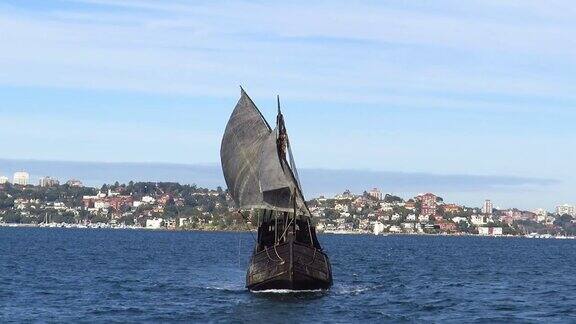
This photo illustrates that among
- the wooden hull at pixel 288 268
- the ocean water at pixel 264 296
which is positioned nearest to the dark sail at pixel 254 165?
the wooden hull at pixel 288 268

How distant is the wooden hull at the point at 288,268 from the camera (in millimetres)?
68562

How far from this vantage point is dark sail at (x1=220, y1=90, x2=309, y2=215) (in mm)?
73312

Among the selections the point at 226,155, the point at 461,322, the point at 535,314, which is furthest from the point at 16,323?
the point at 226,155

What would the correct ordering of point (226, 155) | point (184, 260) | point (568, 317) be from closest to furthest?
point (568, 317)
point (226, 155)
point (184, 260)

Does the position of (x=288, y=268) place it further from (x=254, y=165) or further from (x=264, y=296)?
(x=254, y=165)

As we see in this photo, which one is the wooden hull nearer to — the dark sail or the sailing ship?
the sailing ship

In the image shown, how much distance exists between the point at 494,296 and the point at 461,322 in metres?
15.7

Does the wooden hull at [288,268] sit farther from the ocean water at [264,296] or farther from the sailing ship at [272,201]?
the ocean water at [264,296]

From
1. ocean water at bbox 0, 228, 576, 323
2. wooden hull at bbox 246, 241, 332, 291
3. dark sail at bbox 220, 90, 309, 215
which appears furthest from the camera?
dark sail at bbox 220, 90, 309, 215

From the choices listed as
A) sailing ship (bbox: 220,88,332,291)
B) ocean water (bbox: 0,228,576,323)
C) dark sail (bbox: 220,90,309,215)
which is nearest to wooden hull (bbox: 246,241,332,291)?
sailing ship (bbox: 220,88,332,291)

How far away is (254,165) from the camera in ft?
270

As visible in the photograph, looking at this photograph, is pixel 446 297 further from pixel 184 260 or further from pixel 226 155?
pixel 184 260

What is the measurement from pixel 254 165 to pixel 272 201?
8.68 metres

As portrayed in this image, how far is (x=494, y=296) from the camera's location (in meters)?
73.0
